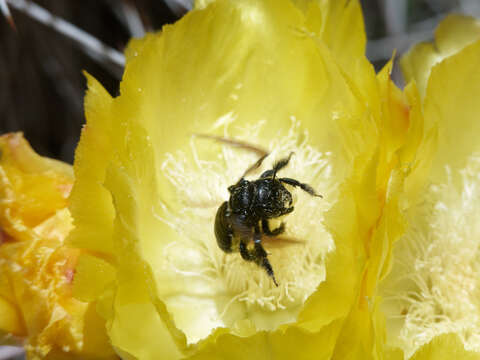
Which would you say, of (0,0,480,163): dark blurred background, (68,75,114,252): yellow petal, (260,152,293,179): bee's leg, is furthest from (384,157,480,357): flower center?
(0,0,480,163): dark blurred background

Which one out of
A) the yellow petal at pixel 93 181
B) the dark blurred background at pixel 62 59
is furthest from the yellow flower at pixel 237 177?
the dark blurred background at pixel 62 59

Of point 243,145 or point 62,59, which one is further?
point 62,59

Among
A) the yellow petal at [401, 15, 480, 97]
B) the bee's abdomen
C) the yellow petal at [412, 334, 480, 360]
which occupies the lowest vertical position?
the yellow petal at [412, 334, 480, 360]

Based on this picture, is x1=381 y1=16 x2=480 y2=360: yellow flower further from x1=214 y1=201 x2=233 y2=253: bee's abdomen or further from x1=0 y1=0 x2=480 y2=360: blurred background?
x1=0 y1=0 x2=480 y2=360: blurred background

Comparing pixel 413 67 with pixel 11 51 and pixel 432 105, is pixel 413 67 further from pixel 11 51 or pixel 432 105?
pixel 11 51

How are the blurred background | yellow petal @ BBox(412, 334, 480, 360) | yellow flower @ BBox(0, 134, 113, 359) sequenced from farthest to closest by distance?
the blurred background < yellow flower @ BBox(0, 134, 113, 359) < yellow petal @ BBox(412, 334, 480, 360)

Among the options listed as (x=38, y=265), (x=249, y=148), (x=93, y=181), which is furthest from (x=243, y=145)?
(x=38, y=265)

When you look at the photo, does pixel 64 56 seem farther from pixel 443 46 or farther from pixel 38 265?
pixel 443 46
